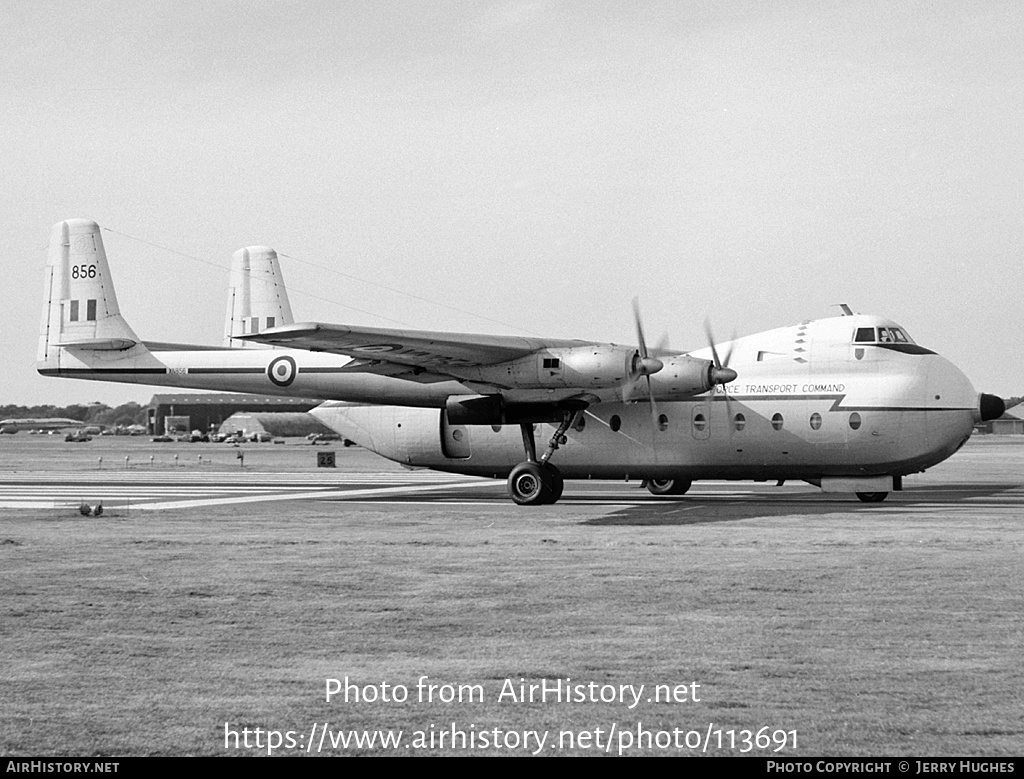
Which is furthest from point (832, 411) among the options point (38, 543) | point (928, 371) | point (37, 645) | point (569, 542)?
point (37, 645)

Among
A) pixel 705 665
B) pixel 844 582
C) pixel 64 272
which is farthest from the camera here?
pixel 64 272

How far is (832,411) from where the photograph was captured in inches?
1053

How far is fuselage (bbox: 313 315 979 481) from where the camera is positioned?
86.5 feet

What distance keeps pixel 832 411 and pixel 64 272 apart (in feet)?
73.1

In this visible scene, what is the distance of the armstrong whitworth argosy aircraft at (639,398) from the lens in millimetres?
26141

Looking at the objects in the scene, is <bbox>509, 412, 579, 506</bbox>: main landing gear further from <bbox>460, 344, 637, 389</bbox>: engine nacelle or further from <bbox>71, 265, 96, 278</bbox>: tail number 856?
<bbox>71, 265, 96, 278</bbox>: tail number 856

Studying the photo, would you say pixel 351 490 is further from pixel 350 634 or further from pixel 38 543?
pixel 350 634

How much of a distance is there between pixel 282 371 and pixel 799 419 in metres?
13.3

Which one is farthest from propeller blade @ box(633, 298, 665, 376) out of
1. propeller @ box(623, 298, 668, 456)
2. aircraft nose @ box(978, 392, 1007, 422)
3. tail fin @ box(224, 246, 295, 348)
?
tail fin @ box(224, 246, 295, 348)

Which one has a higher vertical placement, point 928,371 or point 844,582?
point 928,371

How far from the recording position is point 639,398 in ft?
88.5

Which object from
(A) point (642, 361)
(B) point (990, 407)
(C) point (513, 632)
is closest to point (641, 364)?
(A) point (642, 361)

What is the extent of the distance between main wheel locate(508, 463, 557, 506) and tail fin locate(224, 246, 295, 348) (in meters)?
13.5

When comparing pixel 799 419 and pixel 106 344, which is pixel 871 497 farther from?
pixel 106 344
